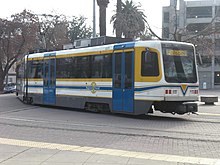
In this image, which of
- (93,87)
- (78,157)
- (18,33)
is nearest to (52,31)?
(18,33)

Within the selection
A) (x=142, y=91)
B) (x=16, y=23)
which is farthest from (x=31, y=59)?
(x=16, y=23)

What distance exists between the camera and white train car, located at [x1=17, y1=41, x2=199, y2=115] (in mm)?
13773

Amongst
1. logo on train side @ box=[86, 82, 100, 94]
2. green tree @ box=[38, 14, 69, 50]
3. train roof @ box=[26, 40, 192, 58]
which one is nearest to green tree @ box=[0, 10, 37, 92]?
green tree @ box=[38, 14, 69, 50]

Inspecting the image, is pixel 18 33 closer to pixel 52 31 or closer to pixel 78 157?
pixel 52 31

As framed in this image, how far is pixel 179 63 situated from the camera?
14188 mm

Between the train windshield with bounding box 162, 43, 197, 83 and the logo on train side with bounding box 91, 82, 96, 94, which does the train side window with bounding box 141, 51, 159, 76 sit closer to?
the train windshield with bounding box 162, 43, 197, 83

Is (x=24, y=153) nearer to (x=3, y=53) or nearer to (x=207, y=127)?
(x=207, y=127)

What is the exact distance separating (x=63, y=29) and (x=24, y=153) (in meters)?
47.9

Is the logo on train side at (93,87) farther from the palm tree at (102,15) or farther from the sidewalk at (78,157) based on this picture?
the palm tree at (102,15)

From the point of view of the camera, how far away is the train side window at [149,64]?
1373cm

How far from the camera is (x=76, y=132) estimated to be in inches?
430

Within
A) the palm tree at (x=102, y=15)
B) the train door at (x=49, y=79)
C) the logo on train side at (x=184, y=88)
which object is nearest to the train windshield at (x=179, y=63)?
the logo on train side at (x=184, y=88)

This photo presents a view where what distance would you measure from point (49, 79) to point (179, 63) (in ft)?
25.3

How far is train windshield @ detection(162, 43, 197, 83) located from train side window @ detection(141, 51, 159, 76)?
1.11ft
